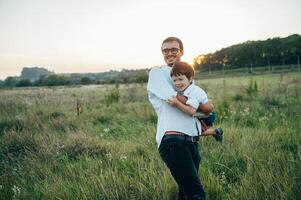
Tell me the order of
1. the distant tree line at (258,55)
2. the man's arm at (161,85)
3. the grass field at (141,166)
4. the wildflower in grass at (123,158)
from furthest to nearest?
the distant tree line at (258,55) → the wildflower in grass at (123,158) → the grass field at (141,166) → the man's arm at (161,85)

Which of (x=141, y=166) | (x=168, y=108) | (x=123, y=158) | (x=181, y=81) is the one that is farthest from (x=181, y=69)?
(x=123, y=158)

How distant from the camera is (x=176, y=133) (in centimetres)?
227

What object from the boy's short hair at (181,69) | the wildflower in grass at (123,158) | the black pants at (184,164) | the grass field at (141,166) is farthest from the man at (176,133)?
the wildflower in grass at (123,158)

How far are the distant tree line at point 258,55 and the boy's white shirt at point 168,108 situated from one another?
83562 millimetres

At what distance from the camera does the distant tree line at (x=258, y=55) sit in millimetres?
86000

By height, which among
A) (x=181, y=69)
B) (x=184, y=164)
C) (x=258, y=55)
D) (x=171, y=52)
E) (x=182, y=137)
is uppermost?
(x=258, y=55)

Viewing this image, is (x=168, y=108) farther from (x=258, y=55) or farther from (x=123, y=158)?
(x=258, y=55)

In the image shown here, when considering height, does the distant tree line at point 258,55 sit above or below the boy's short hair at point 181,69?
above

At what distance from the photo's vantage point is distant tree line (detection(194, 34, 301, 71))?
86000 mm

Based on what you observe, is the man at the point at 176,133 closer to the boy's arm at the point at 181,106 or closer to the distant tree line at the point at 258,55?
the boy's arm at the point at 181,106

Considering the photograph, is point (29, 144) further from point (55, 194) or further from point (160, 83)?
point (160, 83)

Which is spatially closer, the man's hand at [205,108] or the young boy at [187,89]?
the young boy at [187,89]

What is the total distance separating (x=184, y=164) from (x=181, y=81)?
670 millimetres

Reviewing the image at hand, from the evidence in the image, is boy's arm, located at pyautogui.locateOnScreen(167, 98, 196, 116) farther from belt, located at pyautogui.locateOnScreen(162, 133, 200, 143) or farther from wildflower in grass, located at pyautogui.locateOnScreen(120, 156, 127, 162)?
wildflower in grass, located at pyautogui.locateOnScreen(120, 156, 127, 162)
